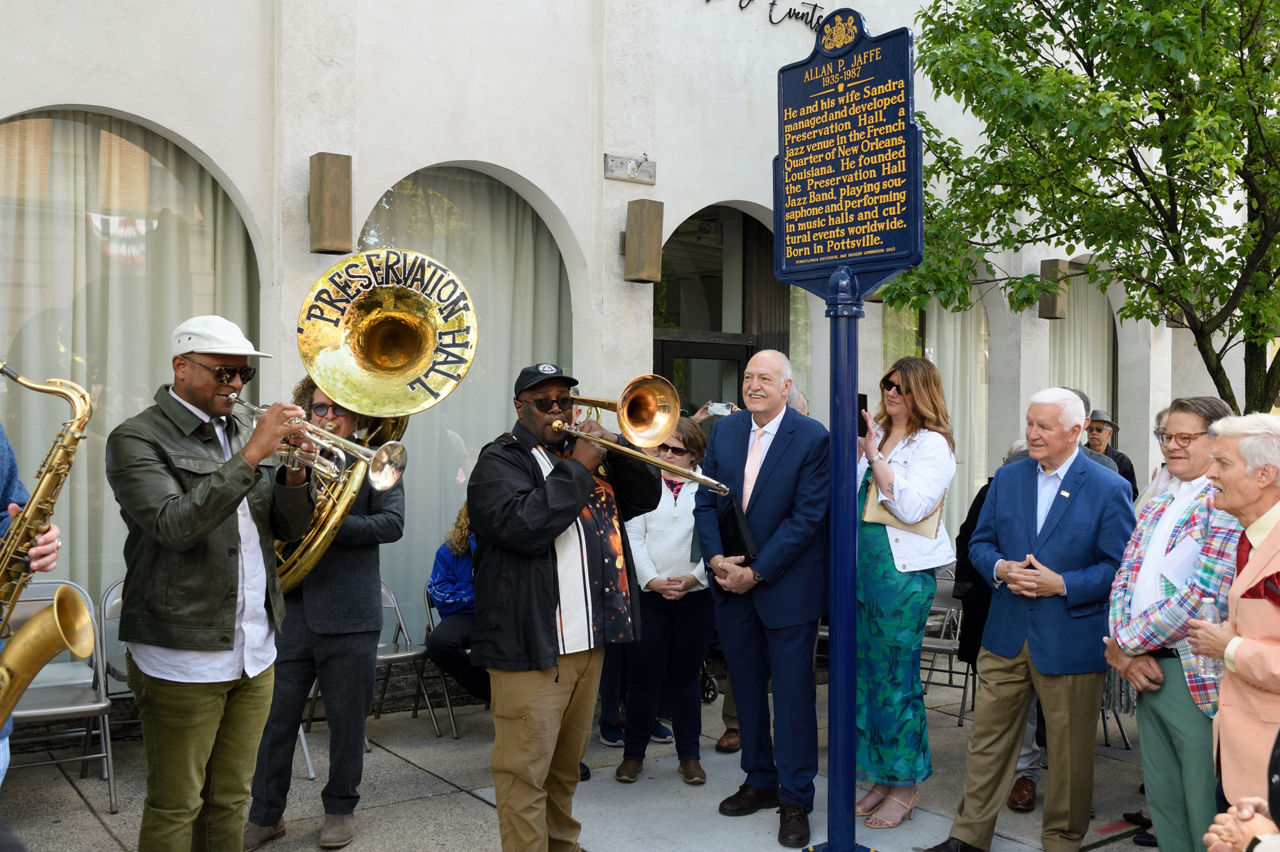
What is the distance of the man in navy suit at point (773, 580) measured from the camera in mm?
5121

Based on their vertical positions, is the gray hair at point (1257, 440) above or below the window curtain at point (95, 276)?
below

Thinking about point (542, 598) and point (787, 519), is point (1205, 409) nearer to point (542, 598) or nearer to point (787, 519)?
point (787, 519)

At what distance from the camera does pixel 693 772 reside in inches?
227

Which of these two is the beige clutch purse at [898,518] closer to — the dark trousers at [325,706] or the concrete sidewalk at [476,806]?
the concrete sidewalk at [476,806]

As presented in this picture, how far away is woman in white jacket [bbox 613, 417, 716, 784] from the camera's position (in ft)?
19.0

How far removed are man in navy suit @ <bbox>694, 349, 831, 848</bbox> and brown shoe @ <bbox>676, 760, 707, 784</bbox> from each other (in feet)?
1.19

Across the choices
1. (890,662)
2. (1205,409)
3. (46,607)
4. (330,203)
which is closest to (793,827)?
(890,662)

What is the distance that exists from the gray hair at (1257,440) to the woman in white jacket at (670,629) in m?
2.73

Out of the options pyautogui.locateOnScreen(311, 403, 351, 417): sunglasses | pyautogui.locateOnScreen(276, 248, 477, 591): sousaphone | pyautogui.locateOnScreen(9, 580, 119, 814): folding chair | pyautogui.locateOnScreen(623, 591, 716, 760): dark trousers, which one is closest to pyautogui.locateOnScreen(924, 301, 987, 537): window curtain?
pyautogui.locateOnScreen(623, 591, 716, 760): dark trousers

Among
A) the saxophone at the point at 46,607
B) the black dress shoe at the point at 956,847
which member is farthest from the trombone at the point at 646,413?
the black dress shoe at the point at 956,847

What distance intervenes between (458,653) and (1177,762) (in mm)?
3715

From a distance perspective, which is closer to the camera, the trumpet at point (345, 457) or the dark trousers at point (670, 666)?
the trumpet at point (345, 457)

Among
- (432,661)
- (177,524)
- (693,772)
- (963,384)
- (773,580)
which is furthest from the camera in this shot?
(963,384)

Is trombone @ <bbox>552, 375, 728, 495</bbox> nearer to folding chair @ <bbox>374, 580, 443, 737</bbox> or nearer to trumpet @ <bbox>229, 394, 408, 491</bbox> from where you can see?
trumpet @ <bbox>229, 394, 408, 491</bbox>
